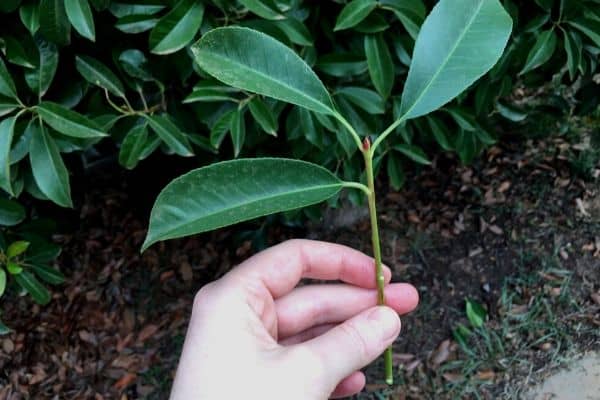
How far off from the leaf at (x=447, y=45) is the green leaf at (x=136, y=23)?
0.66m

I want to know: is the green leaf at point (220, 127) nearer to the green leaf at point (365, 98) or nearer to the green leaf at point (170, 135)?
the green leaf at point (170, 135)

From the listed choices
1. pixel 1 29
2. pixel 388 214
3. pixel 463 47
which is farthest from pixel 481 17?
pixel 388 214

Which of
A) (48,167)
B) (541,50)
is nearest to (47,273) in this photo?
(48,167)

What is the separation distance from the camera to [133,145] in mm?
1486

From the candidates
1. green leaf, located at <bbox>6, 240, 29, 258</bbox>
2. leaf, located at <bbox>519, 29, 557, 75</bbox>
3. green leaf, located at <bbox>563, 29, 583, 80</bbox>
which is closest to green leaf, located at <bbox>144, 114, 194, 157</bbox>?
green leaf, located at <bbox>6, 240, 29, 258</bbox>

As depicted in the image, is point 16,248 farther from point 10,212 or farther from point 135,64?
point 135,64

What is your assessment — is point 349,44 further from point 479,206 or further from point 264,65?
point 479,206

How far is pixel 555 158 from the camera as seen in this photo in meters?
2.34

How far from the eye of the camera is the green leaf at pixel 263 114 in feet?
4.68

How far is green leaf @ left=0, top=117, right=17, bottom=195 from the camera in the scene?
4.22 feet

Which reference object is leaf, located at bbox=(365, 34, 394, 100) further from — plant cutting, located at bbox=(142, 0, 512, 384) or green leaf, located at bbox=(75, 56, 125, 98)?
green leaf, located at bbox=(75, 56, 125, 98)

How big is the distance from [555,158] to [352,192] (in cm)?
93

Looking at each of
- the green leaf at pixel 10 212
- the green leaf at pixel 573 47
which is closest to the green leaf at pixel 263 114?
the green leaf at pixel 10 212

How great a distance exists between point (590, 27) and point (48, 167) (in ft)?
4.26
